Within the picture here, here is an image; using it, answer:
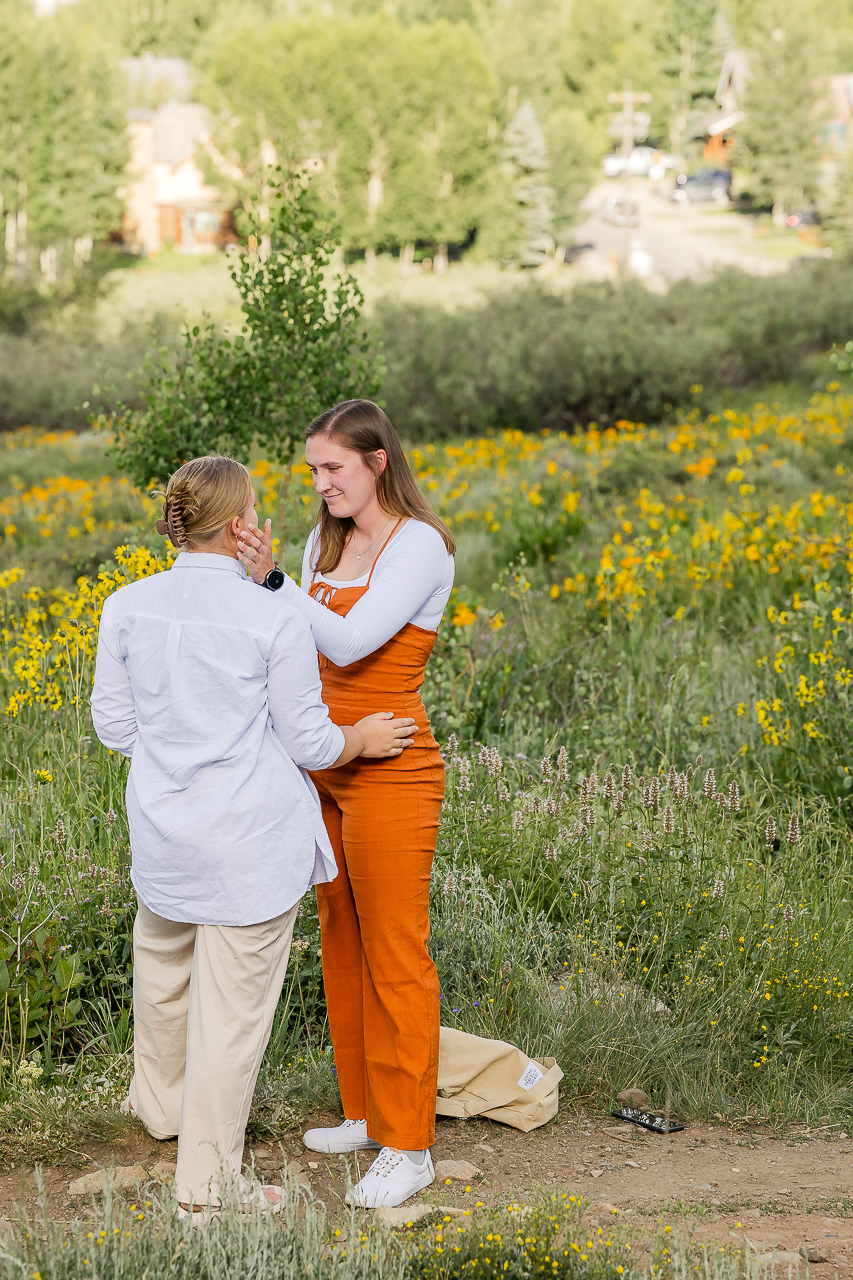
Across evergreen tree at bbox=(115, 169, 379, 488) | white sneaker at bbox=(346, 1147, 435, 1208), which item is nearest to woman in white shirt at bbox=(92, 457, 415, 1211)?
white sneaker at bbox=(346, 1147, 435, 1208)

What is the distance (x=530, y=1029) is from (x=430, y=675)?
223 centimetres

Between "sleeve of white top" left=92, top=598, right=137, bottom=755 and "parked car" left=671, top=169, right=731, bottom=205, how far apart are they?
215 feet

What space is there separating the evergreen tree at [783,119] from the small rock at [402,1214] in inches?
2315

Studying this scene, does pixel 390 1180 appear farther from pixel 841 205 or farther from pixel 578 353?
pixel 841 205

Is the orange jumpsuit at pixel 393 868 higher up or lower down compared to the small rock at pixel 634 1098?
higher up

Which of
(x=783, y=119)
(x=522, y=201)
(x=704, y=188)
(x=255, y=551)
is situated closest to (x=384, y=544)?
(x=255, y=551)

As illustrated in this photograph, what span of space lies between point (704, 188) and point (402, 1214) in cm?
6681

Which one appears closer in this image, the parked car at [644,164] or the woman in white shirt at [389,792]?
the woman in white shirt at [389,792]

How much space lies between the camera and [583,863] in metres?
4.04

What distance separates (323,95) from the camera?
51250 millimetres

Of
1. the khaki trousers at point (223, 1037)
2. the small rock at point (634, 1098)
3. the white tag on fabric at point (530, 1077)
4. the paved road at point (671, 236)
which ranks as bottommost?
the small rock at point (634, 1098)

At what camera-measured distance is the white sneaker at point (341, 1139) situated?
304 centimetres

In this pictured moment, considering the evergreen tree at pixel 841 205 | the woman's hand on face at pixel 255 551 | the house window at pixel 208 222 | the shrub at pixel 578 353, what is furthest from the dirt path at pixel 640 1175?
the house window at pixel 208 222

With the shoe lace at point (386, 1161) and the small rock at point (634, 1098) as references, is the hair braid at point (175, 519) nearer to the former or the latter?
the shoe lace at point (386, 1161)
